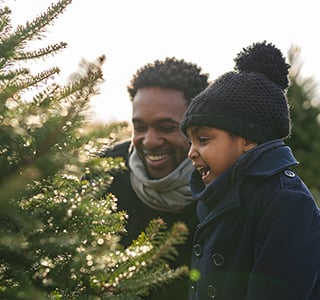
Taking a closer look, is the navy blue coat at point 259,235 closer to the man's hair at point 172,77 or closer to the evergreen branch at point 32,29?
the evergreen branch at point 32,29

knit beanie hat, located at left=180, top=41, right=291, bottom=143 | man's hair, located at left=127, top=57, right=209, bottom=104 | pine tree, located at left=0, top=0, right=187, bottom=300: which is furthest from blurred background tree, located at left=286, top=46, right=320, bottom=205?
pine tree, located at left=0, top=0, right=187, bottom=300

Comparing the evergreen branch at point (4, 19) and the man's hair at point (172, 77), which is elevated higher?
the evergreen branch at point (4, 19)

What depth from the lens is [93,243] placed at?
136 cm

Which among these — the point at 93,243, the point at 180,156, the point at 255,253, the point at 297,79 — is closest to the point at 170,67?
the point at 180,156

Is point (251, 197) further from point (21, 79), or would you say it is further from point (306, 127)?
point (306, 127)

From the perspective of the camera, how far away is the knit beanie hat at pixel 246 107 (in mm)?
2330

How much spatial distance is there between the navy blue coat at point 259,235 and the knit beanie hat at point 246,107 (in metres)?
0.09

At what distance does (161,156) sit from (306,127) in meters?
5.05

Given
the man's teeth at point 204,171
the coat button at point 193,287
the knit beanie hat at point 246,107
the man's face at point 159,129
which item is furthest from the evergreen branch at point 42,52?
the man's face at point 159,129

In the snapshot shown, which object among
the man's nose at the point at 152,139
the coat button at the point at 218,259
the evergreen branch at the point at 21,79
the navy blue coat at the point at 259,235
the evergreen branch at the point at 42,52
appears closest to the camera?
the evergreen branch at the point at 21,79

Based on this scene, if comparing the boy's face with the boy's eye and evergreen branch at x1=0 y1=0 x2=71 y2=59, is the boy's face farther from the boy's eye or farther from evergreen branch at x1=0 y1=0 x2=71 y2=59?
evergreen branch at x1=0 y1=0 x2=71 y2=59

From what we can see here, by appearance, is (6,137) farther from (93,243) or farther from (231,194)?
(231,194)

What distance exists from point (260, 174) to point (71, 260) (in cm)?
112

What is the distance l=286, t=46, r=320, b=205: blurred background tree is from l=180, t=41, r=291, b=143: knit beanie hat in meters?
5.27
